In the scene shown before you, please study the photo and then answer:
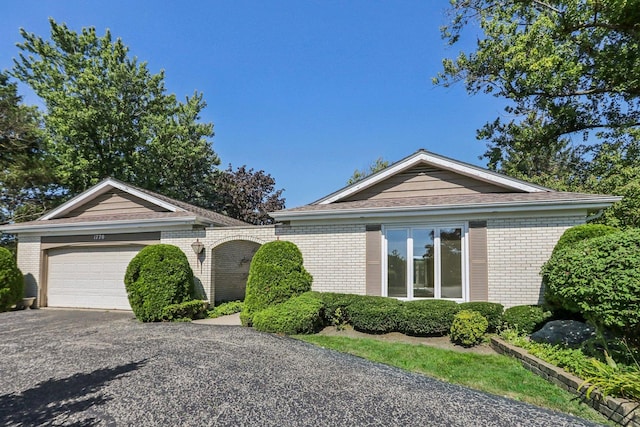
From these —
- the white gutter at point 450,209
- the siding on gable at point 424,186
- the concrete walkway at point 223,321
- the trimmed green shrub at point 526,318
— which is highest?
the siding on gable at point 424,186

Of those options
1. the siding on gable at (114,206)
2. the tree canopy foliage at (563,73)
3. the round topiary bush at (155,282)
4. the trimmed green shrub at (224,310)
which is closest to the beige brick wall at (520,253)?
the tree canopy foliage at (563,73)

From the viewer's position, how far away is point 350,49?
13.9m

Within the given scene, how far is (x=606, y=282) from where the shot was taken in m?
4.73

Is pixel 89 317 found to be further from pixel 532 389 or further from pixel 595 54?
pixel 595 54

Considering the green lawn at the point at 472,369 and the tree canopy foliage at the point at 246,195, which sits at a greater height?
the tree canopy foliage at the point at 246,195

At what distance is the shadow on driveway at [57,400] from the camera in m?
3.97

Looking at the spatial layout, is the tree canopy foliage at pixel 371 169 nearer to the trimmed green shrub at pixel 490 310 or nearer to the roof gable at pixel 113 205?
the roof gable at pixel 113 205

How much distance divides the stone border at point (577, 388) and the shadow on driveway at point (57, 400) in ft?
19.4

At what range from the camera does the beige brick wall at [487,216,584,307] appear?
8.70 m

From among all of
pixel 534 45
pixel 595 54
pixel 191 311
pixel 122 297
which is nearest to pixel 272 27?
pixel 534 45

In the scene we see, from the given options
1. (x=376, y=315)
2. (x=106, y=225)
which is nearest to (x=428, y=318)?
(x=376, y=315)

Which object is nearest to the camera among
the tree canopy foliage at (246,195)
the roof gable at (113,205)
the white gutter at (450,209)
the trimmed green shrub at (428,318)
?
the trimmed green shrub at (428,318)

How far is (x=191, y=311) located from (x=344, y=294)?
15.1 ft

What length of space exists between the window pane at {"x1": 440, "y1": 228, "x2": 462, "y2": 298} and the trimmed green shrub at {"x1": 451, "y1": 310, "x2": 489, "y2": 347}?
4.87ft
